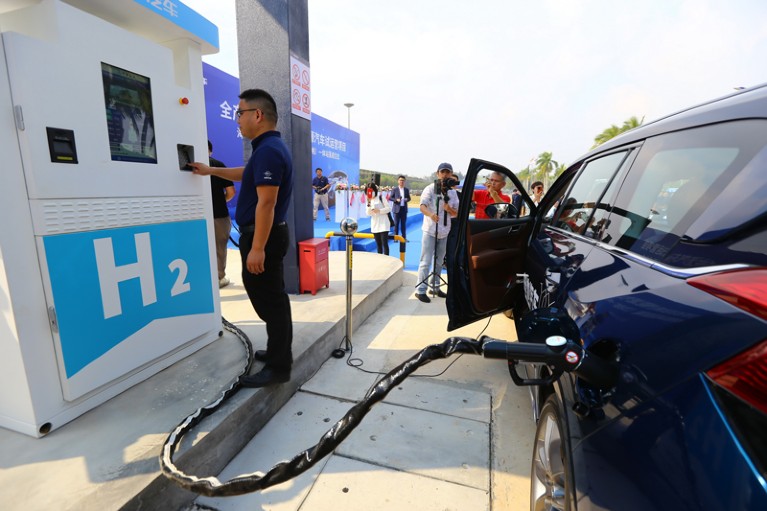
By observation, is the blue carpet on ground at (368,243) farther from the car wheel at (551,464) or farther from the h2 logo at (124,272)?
the car wheel at (551,464)

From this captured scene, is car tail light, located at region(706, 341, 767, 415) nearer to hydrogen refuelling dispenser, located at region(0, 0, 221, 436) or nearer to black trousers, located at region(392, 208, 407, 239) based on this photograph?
hydrogen refuelling dispenser, located at region(0, 0, 221, 436)

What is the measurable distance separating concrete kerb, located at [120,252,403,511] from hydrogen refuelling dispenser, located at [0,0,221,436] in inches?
24.5

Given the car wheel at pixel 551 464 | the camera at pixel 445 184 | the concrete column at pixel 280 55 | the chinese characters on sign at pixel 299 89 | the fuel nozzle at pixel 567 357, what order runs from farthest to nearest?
the camera at pixel 445 184 → the chinese characters on sign at pixel 299 89 → the concrete column at pixel 280 55 → the car wheel at pixel 551 464 → the fuel nozzle at pixel 567 357

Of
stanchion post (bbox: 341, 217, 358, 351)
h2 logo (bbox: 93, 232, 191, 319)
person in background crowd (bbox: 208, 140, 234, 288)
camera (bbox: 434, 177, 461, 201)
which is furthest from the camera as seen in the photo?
camera (bbox: 434, 177, 461, 201)

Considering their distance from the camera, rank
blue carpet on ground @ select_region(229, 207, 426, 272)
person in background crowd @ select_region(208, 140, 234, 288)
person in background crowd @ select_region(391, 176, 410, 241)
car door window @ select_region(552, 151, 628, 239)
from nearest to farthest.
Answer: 1. car door window @ select_region(552, 151, 628, 239)
2. person in background crowd @ select_region(208, 140, 234, 288)
3. blue carpet on ground @ select_region(229, 207, 426, 272)
4. person in background crowd @ select_region(391, 176, 410, 241)

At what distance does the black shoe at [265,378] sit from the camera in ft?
7.75

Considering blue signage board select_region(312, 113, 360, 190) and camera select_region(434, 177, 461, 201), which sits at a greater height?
blue signage board select_region(312, 113, 360, 190)

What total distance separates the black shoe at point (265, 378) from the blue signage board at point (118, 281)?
28.0 inches

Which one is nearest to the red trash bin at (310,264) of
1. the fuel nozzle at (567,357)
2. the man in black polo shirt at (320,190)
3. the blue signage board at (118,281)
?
the blue signage board at (118,281)

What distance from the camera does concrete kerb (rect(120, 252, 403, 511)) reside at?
172cm

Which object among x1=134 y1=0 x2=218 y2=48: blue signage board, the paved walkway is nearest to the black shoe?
the paved walkway

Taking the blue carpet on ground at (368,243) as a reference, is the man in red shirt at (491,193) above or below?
above

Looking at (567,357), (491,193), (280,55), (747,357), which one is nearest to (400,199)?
(491,193)

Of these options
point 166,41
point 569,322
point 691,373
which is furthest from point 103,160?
point 691,373
